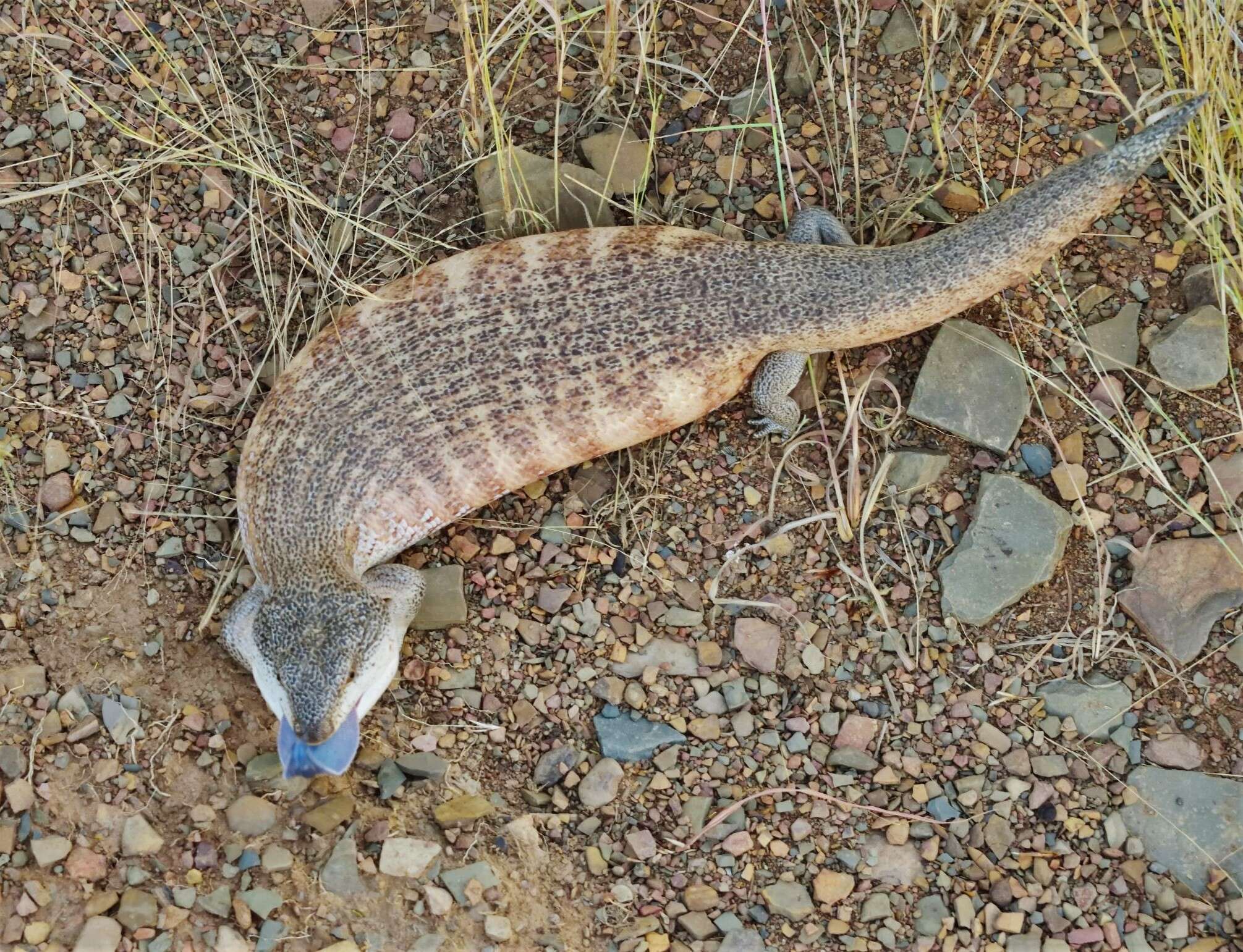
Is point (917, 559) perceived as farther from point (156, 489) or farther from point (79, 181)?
point (79, 181)

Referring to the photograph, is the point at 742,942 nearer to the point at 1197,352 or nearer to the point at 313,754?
the point at 313,754

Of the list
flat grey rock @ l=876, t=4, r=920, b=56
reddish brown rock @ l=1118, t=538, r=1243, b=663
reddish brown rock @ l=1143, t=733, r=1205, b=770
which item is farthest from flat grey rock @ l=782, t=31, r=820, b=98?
reddish brown rock @ l=1143, t=733, r=1205, b=770

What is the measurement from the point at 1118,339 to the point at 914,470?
42.9 inches

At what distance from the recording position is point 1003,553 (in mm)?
4980

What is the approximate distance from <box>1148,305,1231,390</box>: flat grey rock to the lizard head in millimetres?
3486

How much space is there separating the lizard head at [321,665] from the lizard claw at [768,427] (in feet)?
5.85

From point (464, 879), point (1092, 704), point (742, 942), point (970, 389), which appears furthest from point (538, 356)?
point (1092, 704)

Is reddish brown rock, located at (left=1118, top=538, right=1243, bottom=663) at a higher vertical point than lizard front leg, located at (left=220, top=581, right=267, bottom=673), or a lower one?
lower

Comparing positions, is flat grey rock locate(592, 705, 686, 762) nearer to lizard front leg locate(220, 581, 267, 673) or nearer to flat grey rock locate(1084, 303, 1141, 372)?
lizard front leg locate(220, 581, 267, 673)

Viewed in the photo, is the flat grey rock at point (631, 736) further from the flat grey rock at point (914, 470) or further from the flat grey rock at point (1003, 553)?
the flat grey rock at point (914, 470)

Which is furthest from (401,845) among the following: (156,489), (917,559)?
(917,559)

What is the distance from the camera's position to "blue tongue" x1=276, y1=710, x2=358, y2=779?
4355mm

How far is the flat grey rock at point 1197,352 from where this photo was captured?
5.06m

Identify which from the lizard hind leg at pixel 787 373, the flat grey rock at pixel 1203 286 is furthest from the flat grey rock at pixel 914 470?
the flat grey rock at pixel 1203 286
